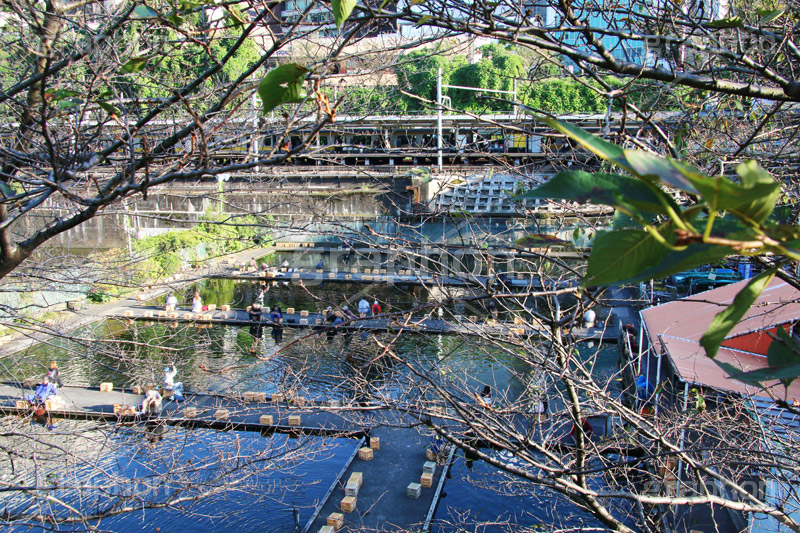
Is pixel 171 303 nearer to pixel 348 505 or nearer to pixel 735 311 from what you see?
pixel 348 505

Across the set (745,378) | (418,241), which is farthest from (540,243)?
(418,241)

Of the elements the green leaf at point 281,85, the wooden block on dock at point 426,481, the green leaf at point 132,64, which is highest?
the green leaf at point 132,64

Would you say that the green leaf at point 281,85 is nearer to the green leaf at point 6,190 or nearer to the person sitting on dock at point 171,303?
the green leaf at point 6,190

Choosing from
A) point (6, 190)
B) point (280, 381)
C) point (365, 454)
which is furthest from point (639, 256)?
point (365, 454)

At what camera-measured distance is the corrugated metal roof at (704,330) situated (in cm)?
642

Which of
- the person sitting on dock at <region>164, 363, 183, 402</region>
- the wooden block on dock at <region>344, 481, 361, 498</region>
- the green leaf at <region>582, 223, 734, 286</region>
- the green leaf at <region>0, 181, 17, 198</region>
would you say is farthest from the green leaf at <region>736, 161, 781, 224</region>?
the wooden block on dock at <region>344, 481, 361, 498</region>

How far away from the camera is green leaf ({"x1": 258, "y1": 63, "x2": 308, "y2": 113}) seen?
126cm

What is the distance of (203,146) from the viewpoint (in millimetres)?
2018

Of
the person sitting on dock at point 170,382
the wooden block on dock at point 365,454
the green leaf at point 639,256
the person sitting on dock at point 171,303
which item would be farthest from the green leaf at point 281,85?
the person sitting on dock at point 171,303

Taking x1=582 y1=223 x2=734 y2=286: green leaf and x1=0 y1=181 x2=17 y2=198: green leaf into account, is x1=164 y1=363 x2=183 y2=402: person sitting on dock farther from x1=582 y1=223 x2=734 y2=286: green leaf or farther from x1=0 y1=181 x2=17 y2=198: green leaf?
x1=582 y1=223 x2=734 y2=286: green leaf

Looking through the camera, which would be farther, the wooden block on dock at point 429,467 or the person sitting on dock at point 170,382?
the wooden block on dock at point 429,467

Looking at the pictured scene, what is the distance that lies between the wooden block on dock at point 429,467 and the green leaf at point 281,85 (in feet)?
27.3

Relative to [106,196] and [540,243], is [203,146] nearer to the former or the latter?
[106,196]

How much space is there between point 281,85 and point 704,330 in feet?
26.3
